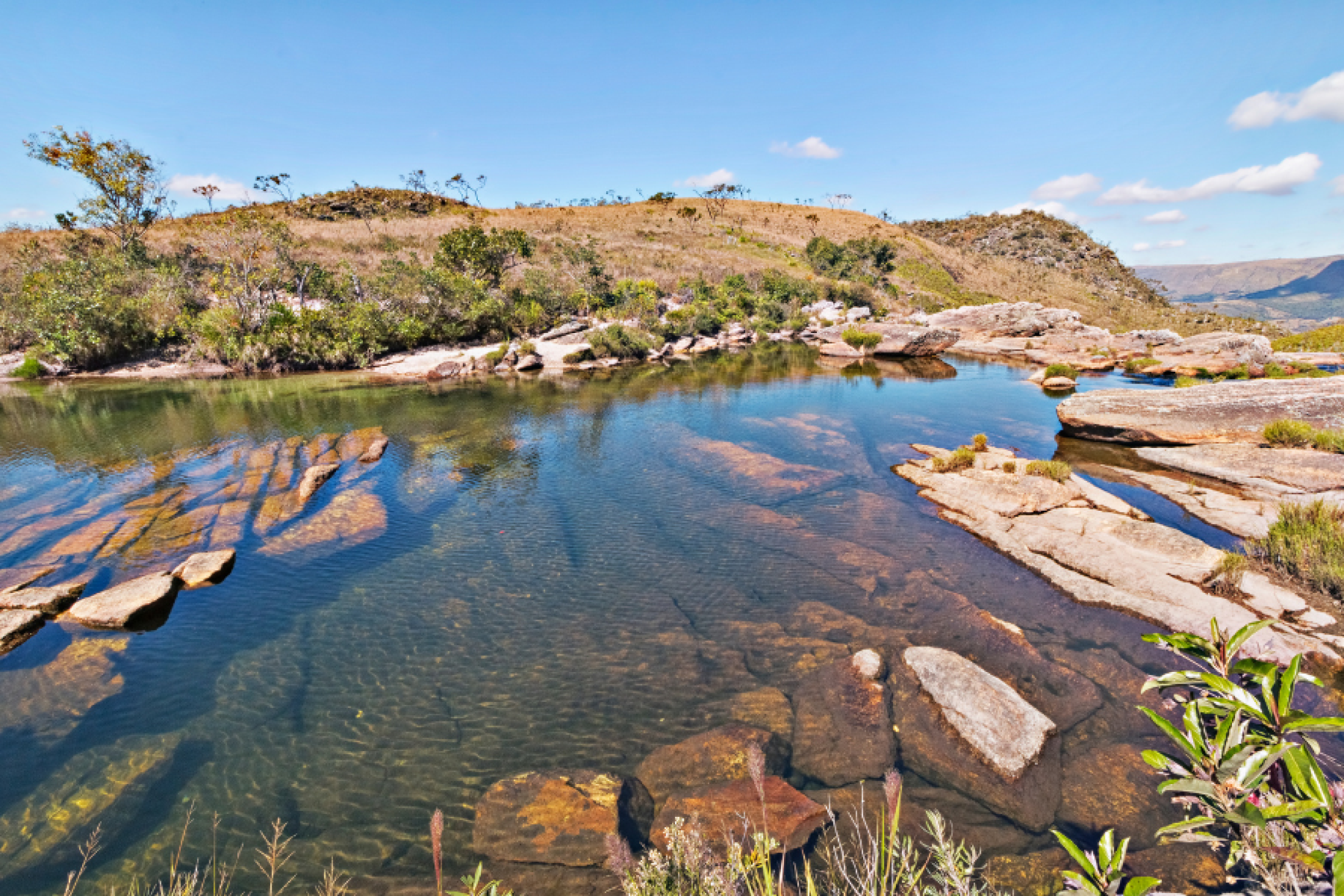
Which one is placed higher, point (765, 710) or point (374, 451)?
point (374, 451)

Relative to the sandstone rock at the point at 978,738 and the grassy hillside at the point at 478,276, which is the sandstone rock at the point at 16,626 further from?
the grassy hillside at the point at 478,276

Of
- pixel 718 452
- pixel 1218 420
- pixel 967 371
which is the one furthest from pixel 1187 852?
pixel 967 371

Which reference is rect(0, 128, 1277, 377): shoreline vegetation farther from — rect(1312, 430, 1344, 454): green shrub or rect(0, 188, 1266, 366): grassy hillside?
rect(1312, 430, 1344, 454): green shrub

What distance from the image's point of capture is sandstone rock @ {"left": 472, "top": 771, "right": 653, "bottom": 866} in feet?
19.8

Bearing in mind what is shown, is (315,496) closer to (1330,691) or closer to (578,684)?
(578,684)

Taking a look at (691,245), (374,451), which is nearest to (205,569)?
(374,451)

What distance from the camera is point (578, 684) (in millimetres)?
8633

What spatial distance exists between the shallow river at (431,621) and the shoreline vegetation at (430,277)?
1881 cm

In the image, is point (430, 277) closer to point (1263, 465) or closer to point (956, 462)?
point (956, 462)

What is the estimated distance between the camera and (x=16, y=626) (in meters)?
9.53

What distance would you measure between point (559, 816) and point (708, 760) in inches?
78.4

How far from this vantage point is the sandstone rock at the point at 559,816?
19.8 feet

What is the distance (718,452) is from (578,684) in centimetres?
1244

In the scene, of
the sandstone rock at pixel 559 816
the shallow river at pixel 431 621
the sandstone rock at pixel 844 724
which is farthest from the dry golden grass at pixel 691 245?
the sandstone rock at pixel 559 816
